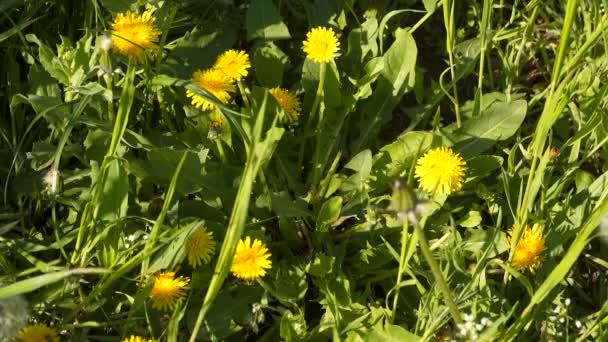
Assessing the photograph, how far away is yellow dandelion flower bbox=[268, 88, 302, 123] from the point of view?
70.9 inches

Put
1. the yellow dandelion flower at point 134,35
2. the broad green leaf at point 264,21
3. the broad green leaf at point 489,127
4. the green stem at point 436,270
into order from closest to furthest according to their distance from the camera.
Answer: the green stem at point 436,270, the yellow dandelion flower at point 134,35, the broad green leaf at point 489,127, the broad green leaf at point 264,21

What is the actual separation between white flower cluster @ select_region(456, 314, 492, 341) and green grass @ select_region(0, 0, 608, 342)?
1 cm

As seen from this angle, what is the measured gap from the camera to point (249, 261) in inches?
61.3

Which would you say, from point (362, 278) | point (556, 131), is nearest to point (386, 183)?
point (362, 278)

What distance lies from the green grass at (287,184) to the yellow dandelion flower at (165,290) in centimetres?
3

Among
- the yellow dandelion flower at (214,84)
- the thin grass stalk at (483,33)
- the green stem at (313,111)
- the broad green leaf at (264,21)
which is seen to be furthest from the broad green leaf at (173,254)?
the thin grass stalk at (483,33)

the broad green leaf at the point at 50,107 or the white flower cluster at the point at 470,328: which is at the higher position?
the broad green leaf at the point at 50,107

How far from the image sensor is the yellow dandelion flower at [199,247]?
1.58 meters

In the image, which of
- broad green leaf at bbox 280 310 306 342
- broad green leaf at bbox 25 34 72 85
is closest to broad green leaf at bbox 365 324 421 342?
broad green leaf at bbox 280 310 306 342

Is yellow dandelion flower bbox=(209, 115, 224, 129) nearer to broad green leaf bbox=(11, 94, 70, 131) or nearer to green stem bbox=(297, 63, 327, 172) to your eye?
green stem bbox=(297, 63, 327, 172)

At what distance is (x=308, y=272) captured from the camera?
1.69 m

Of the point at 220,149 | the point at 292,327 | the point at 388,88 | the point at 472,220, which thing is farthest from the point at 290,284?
the point at 388,88

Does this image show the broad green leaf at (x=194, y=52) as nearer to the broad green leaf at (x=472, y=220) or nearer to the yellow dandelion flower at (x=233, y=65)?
the yellow dandelion flower at (x=233, y=65)

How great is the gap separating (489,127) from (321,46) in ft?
1.50
